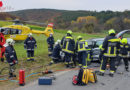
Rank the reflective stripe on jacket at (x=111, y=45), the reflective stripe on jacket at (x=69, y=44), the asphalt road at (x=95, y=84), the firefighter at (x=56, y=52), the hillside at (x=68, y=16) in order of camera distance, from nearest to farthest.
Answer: the asphalt road at (x=95, y=84), the reflective stripe on jacket at (x=111, y=45), the reflective stripe on jacket at (x=69, y=44), the firefighter at (x=56, y=52), the hillside at (x=68, y=16)

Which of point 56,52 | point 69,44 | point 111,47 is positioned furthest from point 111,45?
point 56,52

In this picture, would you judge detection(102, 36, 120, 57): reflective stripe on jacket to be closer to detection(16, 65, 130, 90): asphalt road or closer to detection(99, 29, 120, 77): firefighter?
detection(99, 29, 120, 77): firefighter

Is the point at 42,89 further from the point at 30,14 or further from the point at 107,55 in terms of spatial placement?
the point at 30,14

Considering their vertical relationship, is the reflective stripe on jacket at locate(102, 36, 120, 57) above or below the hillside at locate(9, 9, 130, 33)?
below

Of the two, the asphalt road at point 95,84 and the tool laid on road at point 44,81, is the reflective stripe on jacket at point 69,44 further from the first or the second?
the tool laid on road at point 44,81

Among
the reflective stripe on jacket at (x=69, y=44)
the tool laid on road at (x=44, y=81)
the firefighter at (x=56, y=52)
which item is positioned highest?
the reflective stripe on jacket at (x=69, y=44)

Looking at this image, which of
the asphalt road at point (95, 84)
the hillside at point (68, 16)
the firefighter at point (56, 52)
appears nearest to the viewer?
the asphalt road at point (95, 84)

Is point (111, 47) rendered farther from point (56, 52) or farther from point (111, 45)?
point (56, 52)

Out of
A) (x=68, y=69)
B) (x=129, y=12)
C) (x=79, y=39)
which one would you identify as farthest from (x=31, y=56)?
(x=129, y=12)

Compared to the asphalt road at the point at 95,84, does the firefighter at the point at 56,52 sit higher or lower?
higher

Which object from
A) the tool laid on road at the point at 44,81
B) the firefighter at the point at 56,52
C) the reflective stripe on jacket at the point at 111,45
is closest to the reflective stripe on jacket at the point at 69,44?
the firefighter at the point at 56,52

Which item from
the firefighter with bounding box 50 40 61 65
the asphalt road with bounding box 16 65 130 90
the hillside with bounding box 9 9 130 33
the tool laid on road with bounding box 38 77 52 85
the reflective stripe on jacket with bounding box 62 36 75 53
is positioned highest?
the hillside with bounding box 9 9 130 33

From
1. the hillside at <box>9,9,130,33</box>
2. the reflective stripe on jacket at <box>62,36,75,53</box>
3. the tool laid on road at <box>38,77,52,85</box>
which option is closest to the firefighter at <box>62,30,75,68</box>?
the reflective stripe on jacket at <box>62,36,75,53</box>

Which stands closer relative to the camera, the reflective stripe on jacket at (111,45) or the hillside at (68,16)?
the reflective stripe on jacket at (111,45)
